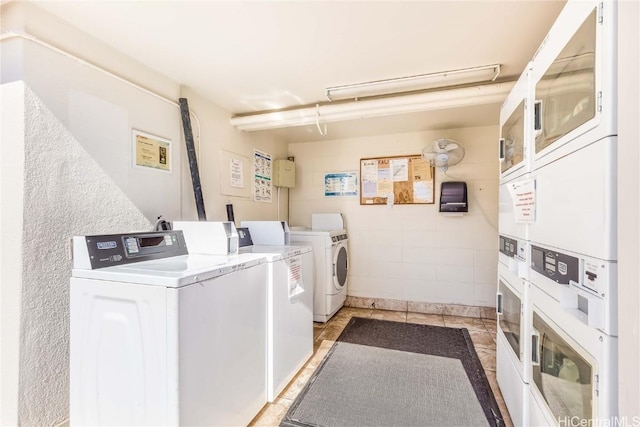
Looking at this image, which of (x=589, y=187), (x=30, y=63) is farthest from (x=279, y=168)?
(x=589, y=187)

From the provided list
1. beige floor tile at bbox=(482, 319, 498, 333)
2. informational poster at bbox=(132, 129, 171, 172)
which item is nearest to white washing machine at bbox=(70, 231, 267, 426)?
informational poster at bbox=(132, 129, 171, 172)

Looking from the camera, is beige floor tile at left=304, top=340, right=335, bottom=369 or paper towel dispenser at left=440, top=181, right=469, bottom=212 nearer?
beige floor tile at left=304, top=340, right=335, bottom=369

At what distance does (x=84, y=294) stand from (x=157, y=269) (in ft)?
1.06

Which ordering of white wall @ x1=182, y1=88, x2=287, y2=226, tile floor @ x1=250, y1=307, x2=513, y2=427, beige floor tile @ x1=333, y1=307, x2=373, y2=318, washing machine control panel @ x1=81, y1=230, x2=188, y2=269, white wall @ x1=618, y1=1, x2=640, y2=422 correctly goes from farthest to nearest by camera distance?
beige floor tile @ x1=333, y1=307, x2=373, y2=318, white wall @ x1=182, y1=88, x2=287, y2=226, tile floor @ x1=250, y1=307, x2=513, y2=427, washing machine control panel @ x1=81, y1=230, x2=188, y2=269, white wall @ x1=618, y1=1, x2=640, y2=422

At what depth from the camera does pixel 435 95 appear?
2.35 meters

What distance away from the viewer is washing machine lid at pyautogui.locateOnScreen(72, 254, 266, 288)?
1.18 meters

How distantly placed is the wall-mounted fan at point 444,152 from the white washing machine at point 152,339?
251 centimetres

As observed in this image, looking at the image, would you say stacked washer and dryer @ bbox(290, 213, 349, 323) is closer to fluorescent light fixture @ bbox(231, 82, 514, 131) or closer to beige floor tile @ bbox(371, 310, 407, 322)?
beige floor tile @ bbox(371, 310, 407, 322)

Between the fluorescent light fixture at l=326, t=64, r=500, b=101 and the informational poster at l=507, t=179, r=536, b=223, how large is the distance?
1.09m

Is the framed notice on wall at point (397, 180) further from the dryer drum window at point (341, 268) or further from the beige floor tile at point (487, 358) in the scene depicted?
the beige floor tile at point (487, 358)

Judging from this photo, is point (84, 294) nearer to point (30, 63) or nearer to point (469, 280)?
point (30, 63)

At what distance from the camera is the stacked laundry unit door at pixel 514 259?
53.4 inches

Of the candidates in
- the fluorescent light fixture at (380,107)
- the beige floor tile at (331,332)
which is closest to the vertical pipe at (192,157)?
the fluorescent light fixture at (380,107)

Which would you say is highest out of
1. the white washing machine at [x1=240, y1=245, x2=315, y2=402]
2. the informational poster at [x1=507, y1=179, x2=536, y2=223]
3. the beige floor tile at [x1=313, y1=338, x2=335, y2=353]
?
the informational poster at [x1=507, y1=179, x2=536, y2=223]
